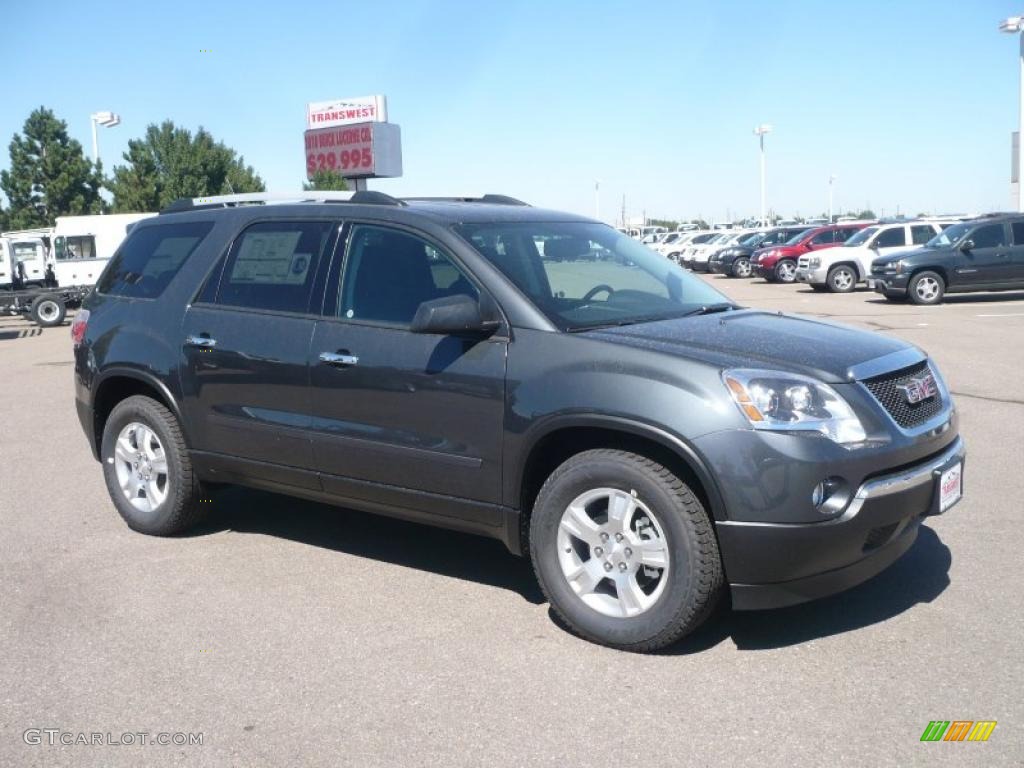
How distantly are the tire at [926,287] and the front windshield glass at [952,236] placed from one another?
0.78 metres

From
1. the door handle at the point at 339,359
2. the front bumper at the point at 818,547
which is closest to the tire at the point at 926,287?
the front bumper at the point at 818,547

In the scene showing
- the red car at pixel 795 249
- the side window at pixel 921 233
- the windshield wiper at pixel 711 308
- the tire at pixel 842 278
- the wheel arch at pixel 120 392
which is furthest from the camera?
the red car at pixel 795 249

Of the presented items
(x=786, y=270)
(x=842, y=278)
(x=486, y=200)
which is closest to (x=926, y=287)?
(x=842, y=278)

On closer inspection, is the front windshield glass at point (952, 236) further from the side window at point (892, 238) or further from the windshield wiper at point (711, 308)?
the windshield wiper at point (711, 308)

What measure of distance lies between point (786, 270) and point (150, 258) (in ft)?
89.7

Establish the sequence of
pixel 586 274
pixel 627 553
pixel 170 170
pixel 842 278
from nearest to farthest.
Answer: pixel 627 553, pixel 586 274, pixel 842 278, pixel 170 170

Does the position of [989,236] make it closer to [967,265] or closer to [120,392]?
[967,265]

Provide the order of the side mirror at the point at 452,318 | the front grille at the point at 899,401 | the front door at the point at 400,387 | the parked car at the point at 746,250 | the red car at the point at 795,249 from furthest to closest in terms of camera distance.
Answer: the parked car at the point at 746,250 → the red car at the point at 795,249 → the front door at the point at 400,387 → the side mirror at the point at 452,318 → the front grille at the point at 899,401

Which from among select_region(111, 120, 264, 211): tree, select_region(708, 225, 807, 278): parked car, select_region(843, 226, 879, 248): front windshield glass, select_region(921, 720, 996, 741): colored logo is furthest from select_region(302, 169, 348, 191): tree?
select_region(921, 720, 996, 741): colored logo

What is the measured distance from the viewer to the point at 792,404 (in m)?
4.00

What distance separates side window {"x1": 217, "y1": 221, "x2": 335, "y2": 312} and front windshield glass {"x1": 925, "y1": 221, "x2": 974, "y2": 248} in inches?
770

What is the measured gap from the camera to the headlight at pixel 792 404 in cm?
395

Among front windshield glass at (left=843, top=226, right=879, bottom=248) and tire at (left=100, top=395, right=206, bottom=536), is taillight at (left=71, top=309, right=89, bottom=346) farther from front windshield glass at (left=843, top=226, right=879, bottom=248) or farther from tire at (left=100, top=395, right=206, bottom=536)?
front windshield glass at (left=843, top=226, right=879, bottom=248)

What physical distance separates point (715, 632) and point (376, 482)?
1641mm
